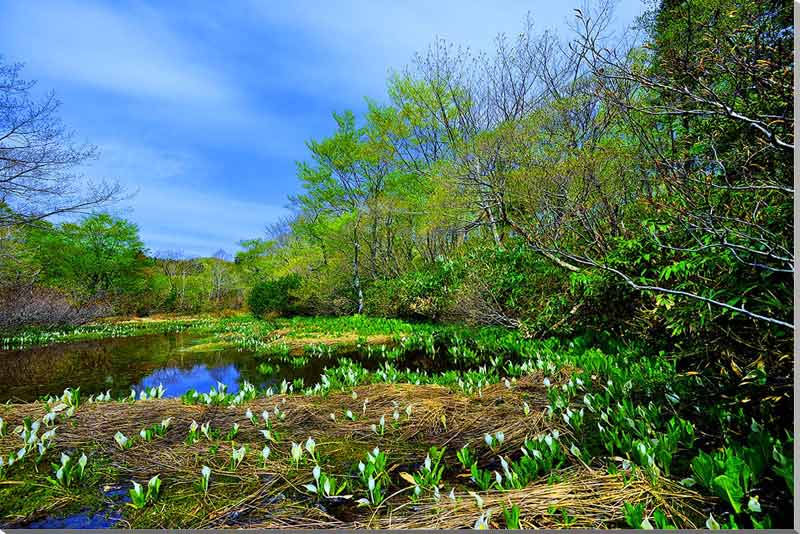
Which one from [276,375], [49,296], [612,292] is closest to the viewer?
[612,292]

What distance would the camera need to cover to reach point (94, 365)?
713 centimetres

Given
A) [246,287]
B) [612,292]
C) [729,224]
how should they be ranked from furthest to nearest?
[246,287], [612,292], [729,224]

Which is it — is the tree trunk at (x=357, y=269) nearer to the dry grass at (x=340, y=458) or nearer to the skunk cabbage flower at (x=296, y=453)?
the dry grass at (x=340, y=458)

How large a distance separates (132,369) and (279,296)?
11.0 metres

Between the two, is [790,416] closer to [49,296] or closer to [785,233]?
[785,233]

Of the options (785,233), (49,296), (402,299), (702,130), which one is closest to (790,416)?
(785,233)

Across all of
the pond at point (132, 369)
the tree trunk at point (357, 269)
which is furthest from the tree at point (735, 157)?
the tree trunk at point (357, 269)

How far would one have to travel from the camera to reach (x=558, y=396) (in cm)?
312

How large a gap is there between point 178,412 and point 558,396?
3.32 m

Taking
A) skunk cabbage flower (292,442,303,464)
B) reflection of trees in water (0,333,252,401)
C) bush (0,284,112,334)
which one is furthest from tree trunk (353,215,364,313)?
skunk cabbage flower (292,442,303,464)

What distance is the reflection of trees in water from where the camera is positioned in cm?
535

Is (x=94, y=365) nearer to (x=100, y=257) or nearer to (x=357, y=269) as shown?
(x=357, y=269)

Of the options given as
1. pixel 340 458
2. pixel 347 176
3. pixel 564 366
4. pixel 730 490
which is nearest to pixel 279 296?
pixel 347 176

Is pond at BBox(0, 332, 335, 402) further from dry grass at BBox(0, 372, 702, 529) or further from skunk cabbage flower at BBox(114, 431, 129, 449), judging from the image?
skunk cabbage flower at BBox(114, 431, 129, 449)
